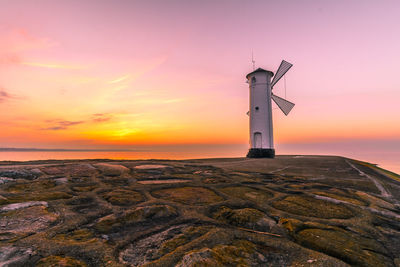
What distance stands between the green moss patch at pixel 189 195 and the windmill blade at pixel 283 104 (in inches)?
805

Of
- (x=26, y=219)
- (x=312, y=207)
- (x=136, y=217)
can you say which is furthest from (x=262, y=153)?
(x=26, y=219)

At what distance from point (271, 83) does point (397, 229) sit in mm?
21271

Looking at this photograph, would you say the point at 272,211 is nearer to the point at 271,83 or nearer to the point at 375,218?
the point at 375,218

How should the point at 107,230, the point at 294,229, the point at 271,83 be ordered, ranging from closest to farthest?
the point at 107,230 → the point at 294,229 → the point at 271,83

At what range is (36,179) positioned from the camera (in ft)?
19.6

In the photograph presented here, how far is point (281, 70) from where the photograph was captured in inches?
920

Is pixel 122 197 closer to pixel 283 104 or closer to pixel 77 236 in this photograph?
pixel 77 236

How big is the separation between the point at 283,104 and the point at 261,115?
446cm

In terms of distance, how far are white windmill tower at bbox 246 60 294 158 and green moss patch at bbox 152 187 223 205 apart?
53.6 feet

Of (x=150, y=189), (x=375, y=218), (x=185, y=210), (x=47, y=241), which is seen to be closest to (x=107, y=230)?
(x=47, y=241)

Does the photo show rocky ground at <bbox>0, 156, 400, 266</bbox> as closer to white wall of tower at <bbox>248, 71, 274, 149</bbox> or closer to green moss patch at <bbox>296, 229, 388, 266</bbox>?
green moss patch at <bbox>296, 229, 388, 266</bbox>

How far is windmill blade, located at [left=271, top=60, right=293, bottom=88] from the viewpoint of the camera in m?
23.1

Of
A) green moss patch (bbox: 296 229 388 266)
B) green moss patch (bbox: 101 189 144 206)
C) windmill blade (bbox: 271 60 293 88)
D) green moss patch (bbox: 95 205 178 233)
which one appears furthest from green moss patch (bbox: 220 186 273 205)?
windmill blade (bbox: 271 60 293 88)

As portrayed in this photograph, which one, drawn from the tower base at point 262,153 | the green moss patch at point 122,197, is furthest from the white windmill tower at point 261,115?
the green moss patch at point 122,197
